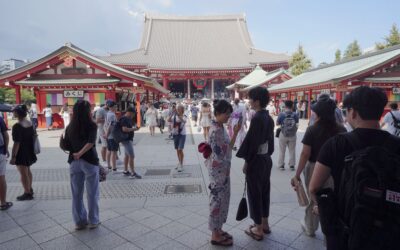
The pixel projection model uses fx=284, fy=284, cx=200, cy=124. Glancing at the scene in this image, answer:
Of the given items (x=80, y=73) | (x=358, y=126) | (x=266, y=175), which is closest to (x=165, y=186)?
(x=266, y=175)

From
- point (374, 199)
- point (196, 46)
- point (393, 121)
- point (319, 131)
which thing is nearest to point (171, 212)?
point (319, 131)

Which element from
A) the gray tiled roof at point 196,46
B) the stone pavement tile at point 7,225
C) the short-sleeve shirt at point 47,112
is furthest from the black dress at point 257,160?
the gray tiled roof at point 196,46

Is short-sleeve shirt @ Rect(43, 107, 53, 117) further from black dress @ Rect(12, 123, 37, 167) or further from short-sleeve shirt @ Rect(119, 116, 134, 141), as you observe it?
black dress @ Rect(12, 123, 37, 167)

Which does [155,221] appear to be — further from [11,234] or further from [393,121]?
[393,121]

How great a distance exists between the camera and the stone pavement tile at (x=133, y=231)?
3494 millimetres

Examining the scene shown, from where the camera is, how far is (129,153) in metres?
6.00

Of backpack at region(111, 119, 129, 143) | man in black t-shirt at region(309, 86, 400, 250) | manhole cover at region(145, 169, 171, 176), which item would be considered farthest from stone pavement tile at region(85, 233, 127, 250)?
manhole cover at region(145, 169, 171, 176)

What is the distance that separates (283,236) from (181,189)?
7.63ft

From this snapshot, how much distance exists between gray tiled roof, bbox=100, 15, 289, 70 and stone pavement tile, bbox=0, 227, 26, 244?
948 inches

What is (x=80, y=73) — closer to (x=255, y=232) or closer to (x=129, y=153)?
(x=129, y=153)

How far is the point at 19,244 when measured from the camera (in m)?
3.32

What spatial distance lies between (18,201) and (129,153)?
2102mm

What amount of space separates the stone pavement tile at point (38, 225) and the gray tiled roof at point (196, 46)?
23.9m

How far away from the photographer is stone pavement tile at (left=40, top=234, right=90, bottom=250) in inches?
127
